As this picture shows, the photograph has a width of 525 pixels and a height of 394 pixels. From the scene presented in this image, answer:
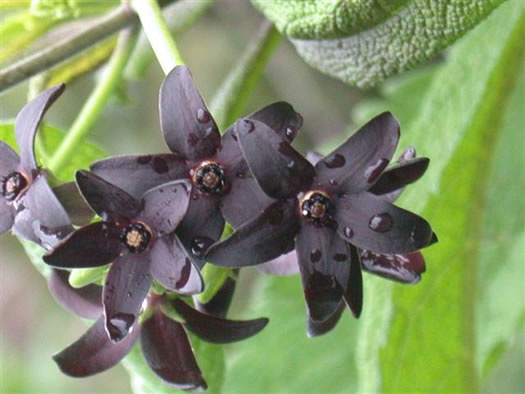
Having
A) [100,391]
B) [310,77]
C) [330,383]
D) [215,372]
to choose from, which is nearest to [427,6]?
[215,372]

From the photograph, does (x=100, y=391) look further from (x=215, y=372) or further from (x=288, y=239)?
(x=288, y=239)

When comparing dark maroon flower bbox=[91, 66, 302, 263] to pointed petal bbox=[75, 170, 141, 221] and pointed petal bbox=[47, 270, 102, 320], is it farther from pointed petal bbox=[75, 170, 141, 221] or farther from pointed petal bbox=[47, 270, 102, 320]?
pointed petal bbox=[47, 270, 102, 320]

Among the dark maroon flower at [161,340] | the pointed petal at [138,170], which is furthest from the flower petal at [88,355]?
the pointed petal at [138,170]

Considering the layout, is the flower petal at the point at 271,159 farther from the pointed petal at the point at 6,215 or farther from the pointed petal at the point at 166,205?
the pointed petal at the point at 6,215

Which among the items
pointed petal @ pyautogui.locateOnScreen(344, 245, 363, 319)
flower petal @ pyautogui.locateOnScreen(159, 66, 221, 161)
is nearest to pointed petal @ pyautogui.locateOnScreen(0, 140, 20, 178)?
flower petal @ pyautogui.locateOnScreen(159, 66, 221, 161)

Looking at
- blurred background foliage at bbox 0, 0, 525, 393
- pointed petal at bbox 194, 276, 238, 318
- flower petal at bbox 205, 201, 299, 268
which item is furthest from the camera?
blurred background foliage at bbox 0, 0, 525, 393
